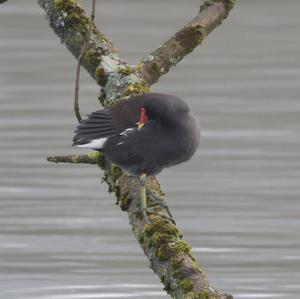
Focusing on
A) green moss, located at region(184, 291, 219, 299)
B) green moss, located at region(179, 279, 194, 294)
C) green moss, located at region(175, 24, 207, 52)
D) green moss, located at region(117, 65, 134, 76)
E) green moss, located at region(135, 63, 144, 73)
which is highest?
green moss, located at region(175, 24, 207, 52)

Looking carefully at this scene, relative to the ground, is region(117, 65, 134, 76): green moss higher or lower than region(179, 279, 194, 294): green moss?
higher

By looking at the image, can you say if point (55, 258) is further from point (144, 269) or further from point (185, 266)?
point (185, 266)

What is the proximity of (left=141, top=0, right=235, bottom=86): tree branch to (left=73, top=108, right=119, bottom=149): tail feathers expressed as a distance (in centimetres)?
73

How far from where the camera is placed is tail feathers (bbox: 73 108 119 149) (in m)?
6.96

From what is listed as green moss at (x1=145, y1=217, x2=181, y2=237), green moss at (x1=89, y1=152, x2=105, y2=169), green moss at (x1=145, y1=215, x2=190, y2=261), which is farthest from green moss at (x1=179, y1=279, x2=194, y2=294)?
green moss at (x1=89, y1=152, x2=105, y2=169)

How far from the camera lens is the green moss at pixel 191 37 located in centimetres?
798

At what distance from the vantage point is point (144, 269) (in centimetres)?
1028

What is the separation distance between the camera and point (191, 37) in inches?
314

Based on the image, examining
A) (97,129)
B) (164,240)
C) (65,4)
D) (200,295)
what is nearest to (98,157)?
(97,129)

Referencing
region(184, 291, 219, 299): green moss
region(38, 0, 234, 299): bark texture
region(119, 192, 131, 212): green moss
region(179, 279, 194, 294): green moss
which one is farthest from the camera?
region(119, 192, 131, 212): green moss

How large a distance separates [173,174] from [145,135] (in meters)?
5.45

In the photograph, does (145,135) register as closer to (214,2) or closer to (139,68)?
(139,68)

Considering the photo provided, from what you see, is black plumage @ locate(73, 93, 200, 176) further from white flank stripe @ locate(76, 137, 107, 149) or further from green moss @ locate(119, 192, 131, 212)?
green moss @ locate(119, 192, 131, 212)

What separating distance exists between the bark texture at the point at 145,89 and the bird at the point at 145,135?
0.59 ft
